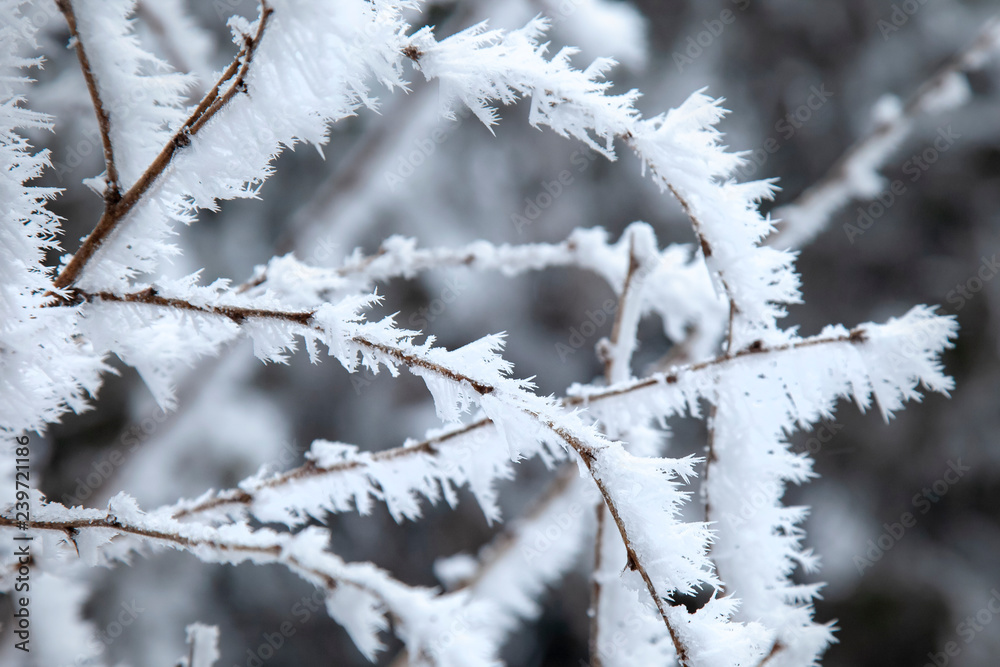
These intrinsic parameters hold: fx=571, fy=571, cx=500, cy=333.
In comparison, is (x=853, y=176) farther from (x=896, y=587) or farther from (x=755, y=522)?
(x=896, y=587)

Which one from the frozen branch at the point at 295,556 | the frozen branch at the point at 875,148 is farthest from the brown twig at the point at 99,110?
the frozen branch at the point at 875,148

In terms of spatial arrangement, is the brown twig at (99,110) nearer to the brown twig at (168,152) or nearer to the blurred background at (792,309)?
the brown twig at (168,152)

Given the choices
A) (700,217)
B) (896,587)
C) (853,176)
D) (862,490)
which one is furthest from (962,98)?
(896,587)

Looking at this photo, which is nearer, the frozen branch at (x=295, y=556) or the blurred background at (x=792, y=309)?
the frozen branch at (x=295, y=556)

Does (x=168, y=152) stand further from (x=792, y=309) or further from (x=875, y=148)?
(x=792, y=309)

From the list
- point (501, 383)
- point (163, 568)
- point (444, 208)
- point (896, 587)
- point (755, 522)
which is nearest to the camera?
point (501, 383)

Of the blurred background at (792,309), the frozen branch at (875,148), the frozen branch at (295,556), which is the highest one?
the frozen branch at (875,148)
